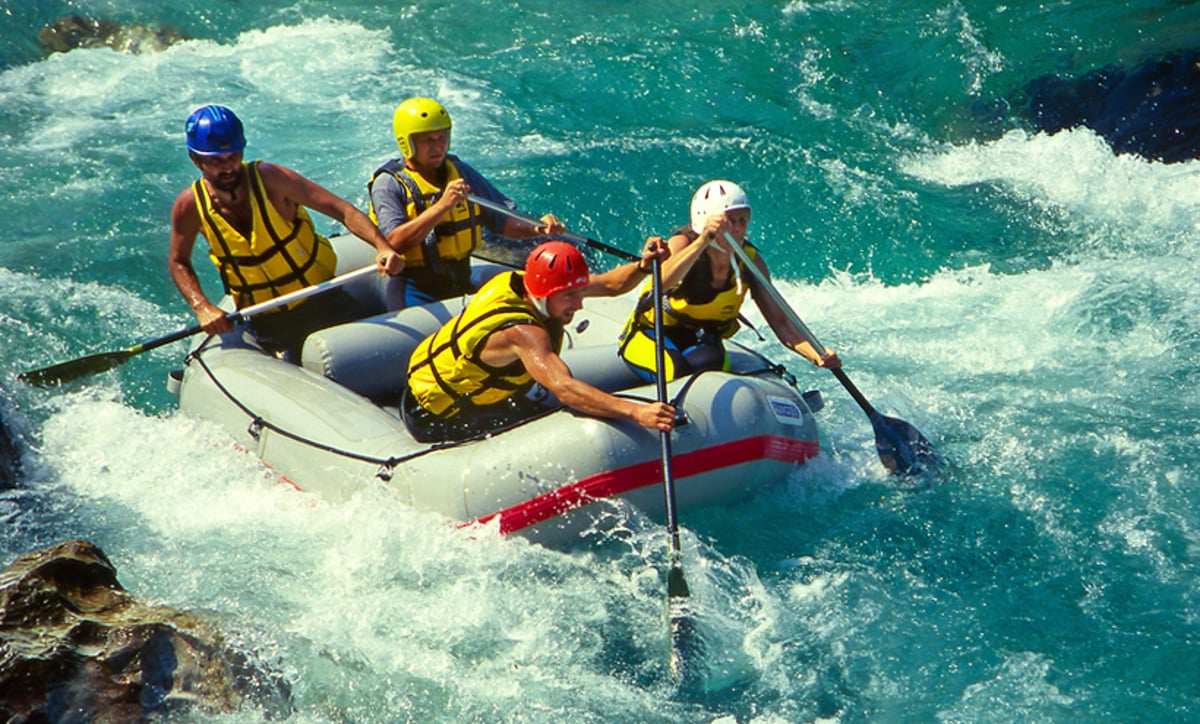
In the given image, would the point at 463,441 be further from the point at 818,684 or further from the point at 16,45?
the point at 16,45

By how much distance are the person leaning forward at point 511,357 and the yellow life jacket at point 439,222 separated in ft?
3.56

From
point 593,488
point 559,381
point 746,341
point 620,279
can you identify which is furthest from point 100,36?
point 593,488

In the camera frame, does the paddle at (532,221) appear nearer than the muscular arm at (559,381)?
No

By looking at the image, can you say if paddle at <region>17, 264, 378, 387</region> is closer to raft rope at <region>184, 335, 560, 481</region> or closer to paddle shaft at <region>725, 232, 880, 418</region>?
raft rope at <region>184, 335, 560, 481</region>

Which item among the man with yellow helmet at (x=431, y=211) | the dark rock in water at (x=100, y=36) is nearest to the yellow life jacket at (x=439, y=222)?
the man with yellow helmet at (x=431, y=211)

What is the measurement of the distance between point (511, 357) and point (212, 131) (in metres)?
1.88

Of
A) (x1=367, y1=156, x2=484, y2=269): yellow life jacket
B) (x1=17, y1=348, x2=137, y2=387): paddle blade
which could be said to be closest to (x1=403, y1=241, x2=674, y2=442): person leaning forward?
(x1=367, y1=156, x2=484, y2=269): yellow life jacket

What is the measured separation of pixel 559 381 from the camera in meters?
5.13

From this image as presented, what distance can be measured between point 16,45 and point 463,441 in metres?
9.35

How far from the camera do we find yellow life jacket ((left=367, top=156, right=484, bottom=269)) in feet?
21.5

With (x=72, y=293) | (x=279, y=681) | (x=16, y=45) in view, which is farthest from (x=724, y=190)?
(x=16, y=45)

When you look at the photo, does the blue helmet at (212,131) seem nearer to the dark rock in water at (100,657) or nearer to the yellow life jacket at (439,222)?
the yellow life jacket at (439,222)

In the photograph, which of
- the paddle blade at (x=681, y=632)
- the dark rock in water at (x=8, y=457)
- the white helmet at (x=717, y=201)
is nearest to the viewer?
the paddle blade at (x=681, y=632)

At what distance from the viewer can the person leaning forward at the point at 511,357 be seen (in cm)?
514
